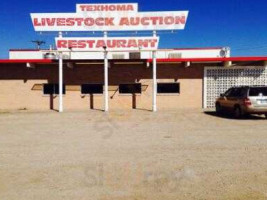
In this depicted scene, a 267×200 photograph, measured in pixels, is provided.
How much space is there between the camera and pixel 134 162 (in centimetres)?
838

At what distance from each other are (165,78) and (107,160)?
54.5 feet

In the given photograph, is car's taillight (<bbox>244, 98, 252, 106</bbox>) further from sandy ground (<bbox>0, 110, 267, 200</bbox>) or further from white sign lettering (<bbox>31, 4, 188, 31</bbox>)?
white sign lettering (<bbox>31, 4, 188, 31</bbox>)

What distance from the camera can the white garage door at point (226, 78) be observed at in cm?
2478

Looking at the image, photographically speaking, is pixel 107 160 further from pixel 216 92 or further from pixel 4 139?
pixel 216 92

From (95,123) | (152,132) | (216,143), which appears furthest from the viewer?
(95,123)

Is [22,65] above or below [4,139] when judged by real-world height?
above

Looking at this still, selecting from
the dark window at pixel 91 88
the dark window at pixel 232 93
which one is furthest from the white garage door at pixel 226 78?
the dark window at pixel 91 88

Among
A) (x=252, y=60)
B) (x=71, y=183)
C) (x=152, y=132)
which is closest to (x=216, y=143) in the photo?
(x=152, y=132)

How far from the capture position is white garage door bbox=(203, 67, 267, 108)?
81.3 feet

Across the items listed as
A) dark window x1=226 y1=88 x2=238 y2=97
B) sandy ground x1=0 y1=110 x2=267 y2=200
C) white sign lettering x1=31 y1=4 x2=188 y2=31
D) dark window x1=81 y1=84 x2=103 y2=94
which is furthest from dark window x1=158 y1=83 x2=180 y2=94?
sandy ground x1=0 y1=110 x2=267 y2=200

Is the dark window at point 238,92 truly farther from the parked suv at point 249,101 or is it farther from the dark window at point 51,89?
the dark window at point 51,89

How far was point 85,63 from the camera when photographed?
79.7 ft

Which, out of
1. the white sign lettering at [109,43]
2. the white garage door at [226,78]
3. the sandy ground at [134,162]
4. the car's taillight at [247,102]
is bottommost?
the sandy ground at [134,162]

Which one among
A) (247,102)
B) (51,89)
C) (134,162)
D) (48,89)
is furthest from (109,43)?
(134,162)
